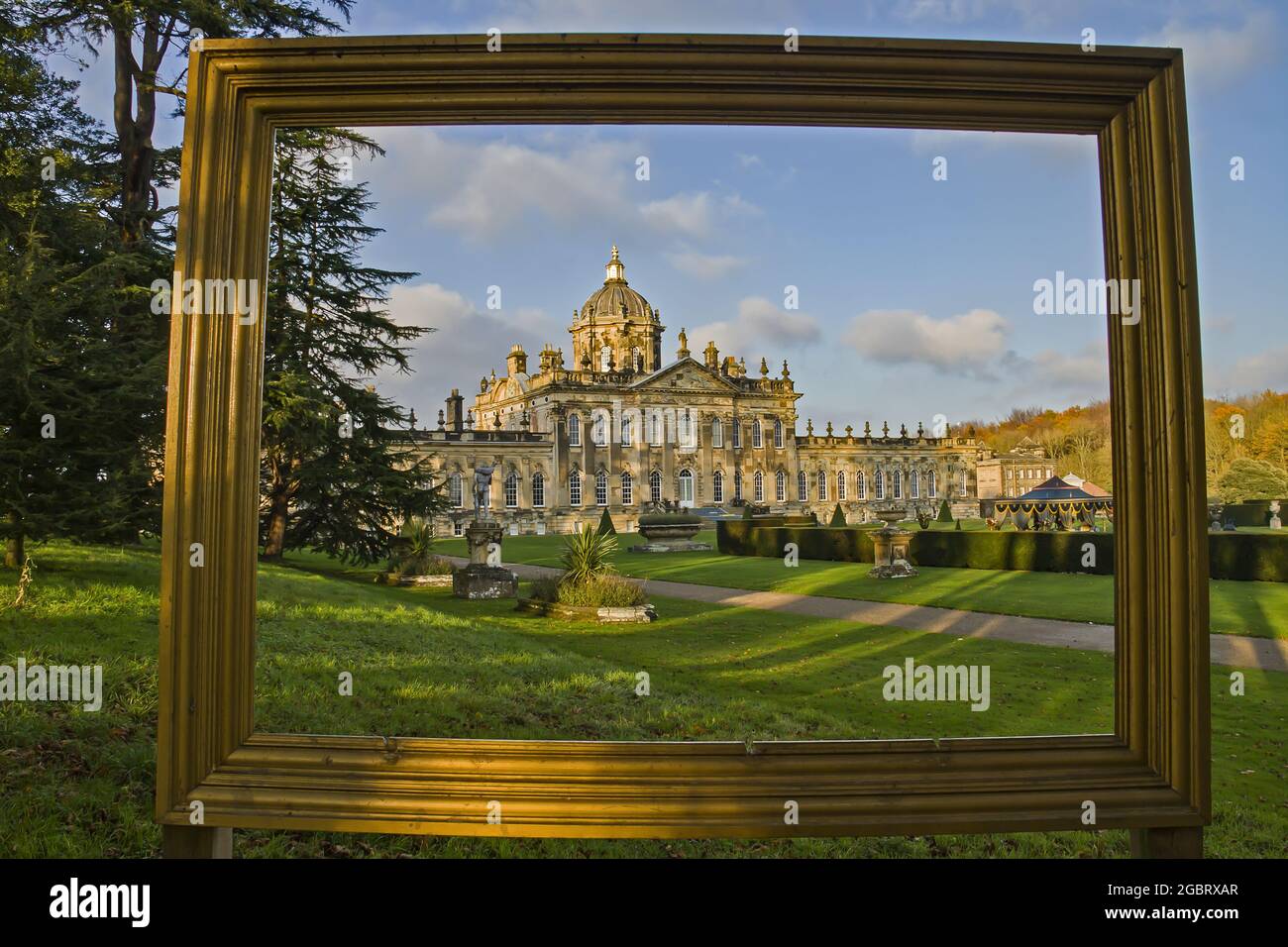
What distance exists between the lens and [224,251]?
8.36 ft

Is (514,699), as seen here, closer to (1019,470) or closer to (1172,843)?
(1172,843)

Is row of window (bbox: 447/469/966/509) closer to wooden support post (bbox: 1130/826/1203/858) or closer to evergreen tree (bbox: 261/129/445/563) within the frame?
evergreen tree (bbox: 261/129/445/563)

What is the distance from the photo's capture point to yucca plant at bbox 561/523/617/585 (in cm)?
1076

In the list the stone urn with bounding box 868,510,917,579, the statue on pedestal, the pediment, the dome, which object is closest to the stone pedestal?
the statue on pedestal

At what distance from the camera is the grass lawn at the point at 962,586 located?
34.0 ft

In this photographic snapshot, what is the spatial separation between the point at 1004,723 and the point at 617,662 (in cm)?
323

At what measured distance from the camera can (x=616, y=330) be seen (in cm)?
4916

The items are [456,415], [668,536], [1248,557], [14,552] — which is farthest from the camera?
[456,415]

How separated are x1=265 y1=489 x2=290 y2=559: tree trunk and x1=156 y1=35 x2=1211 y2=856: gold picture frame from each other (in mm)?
14013

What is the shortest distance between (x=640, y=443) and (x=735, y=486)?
6561 millimetres

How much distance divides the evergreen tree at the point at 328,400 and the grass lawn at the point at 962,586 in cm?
248

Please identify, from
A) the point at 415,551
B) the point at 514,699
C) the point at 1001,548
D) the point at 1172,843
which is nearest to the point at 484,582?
the point at 415,551

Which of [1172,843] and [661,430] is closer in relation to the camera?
[1172,843]
